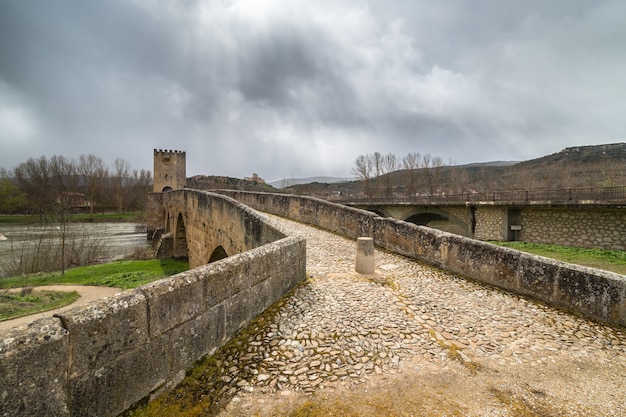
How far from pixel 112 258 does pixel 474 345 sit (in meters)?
29.9

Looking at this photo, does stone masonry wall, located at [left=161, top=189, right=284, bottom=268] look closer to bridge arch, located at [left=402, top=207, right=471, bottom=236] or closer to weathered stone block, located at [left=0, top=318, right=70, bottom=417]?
weathered stone block, located at [left=0, top=318, right=70, bottom=417]

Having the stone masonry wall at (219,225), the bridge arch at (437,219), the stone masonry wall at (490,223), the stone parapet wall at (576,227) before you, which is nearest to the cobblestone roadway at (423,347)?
the stone masonry wall at (219,225)

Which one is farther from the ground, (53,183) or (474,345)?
(53,183)

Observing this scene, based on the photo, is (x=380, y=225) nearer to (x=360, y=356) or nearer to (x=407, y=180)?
(x=360, y=356)

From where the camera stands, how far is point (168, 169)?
3772 centimetres

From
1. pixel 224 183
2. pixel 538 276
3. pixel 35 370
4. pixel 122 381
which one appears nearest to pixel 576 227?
pixel 538 276

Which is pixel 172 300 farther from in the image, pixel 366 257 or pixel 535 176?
pixel 535 176

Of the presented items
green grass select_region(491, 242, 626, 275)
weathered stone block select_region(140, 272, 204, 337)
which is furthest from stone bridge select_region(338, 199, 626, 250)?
weathered stone block select_region(140, 272, 204, 337)

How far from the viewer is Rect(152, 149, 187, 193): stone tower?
3716 centimetres

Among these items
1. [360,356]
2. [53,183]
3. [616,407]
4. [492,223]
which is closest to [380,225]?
[360,356]

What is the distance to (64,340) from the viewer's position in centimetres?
171

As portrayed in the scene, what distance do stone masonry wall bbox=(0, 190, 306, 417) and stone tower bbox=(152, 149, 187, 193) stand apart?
38452mm

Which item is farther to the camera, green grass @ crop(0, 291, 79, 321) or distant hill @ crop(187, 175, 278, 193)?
distant hill @ crop(187, 175, 278, 193)

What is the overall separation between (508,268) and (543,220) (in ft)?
57.9
